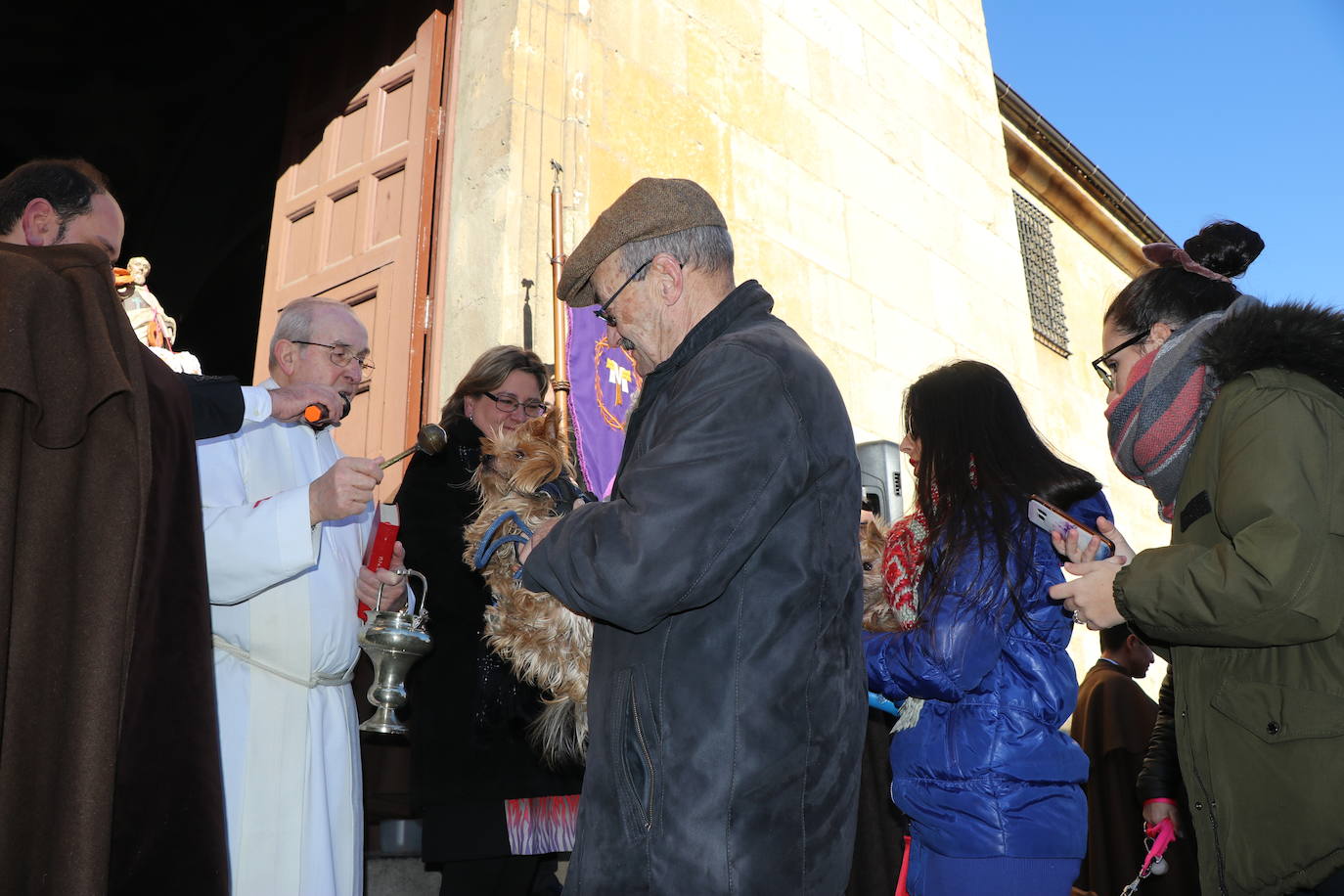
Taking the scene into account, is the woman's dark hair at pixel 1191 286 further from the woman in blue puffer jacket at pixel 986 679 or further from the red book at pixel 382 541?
the red book at pixel 382 541

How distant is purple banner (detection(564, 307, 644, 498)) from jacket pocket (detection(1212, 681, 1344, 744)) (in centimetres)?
345

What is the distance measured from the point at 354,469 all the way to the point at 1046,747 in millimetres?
1800

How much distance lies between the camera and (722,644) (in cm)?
180

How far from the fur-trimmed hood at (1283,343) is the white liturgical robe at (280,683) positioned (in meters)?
2.12

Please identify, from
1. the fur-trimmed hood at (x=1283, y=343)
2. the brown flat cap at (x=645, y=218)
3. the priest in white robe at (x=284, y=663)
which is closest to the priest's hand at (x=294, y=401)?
the priest in white robe at (x=284, y=663)

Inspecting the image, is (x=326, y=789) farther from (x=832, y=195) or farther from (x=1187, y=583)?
(x=832, y=195)

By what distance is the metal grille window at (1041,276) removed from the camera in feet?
39.5

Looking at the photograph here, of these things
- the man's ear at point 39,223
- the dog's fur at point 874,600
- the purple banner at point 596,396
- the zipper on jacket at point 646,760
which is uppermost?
the purple banner at point 596,396

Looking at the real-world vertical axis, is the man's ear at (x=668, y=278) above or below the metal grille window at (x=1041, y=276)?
below

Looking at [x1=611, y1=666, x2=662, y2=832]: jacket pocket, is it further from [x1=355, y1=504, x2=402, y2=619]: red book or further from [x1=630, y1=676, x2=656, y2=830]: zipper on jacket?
[x1=355, y1=504, x2=402, y2=619]: red book

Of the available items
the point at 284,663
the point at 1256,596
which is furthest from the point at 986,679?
the point at 284,663

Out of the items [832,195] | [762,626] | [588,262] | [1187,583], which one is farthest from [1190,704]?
[832,195]

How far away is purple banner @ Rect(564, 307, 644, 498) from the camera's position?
205 inches

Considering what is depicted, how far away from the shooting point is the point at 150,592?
220 centimetres
